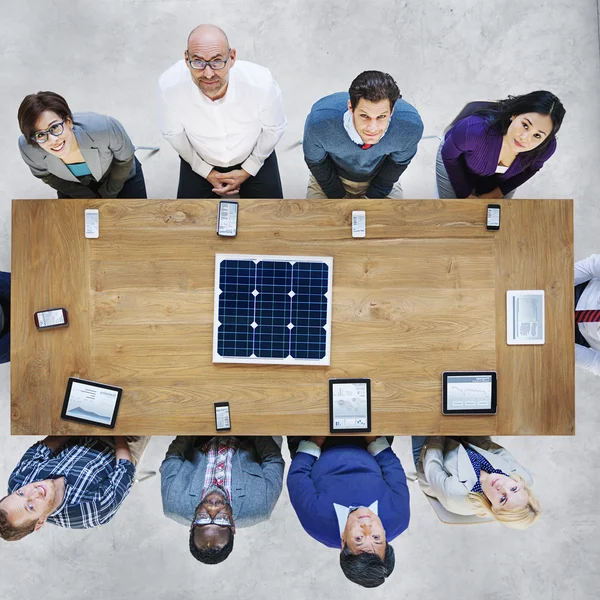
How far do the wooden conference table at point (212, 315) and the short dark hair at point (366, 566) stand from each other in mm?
468

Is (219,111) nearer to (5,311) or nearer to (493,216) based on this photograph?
(493,216)

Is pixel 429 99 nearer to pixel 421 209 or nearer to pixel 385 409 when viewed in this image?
pixel 421 209

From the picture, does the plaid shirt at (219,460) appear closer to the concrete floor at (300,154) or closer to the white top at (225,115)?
the concrete floor at (300,154)

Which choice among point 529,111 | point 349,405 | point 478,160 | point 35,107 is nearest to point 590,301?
point 478,160

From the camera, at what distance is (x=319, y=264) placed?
85.2 inches

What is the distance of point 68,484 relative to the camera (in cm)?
208

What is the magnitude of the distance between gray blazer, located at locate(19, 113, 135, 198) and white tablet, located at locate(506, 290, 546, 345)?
1716 mm

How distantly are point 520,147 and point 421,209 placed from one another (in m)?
0.43

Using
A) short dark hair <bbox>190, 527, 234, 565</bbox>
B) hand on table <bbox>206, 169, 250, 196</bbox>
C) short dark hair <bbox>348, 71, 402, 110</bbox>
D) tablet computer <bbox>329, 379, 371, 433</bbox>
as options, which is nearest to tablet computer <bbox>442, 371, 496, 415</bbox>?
tablet computer <bbox>329, 379, 371, 433</bbox>

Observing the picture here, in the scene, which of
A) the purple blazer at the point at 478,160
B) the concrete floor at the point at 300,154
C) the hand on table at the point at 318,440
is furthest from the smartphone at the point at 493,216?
the hand on table at the point at 318,440

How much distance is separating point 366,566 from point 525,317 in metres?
1.15

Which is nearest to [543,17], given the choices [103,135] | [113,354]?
A: [103,135]

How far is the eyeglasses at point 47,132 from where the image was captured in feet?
6.38

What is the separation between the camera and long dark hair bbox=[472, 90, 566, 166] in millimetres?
1913
